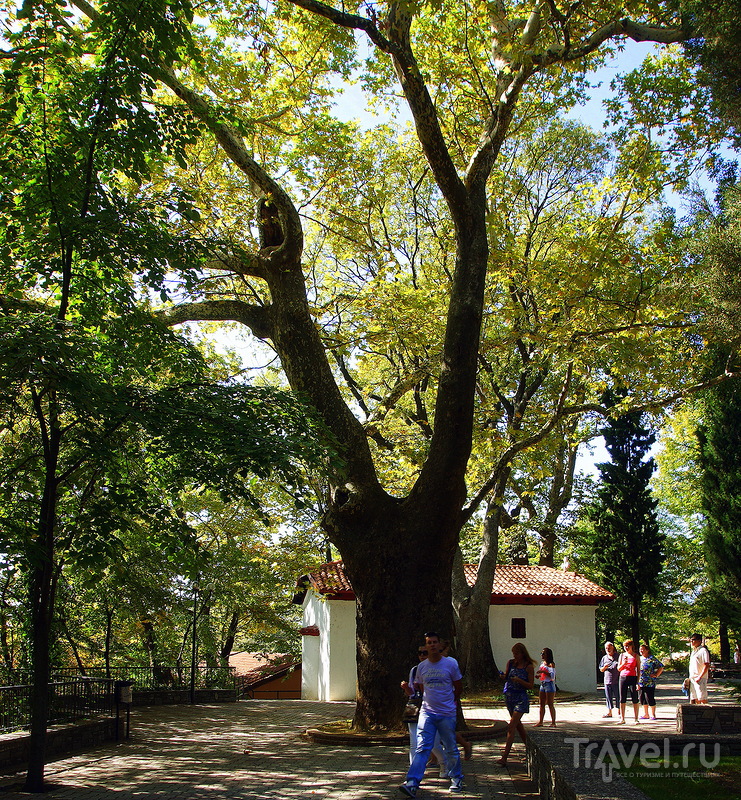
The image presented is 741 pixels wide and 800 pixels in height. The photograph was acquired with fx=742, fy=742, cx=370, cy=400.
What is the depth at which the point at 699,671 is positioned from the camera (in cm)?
1365

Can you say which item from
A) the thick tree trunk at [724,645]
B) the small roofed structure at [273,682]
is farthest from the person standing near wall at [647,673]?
the thick tree trunk at [724,645]

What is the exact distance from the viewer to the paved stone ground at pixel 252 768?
7723 millimetres

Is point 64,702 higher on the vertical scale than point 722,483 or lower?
lower

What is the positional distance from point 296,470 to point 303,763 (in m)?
4.41

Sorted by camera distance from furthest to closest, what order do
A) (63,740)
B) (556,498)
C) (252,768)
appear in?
(556,498), (63,740), (252,768)

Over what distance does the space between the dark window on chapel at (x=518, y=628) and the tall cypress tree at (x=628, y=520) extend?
6303 millimetres

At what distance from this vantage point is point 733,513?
22.8 meters

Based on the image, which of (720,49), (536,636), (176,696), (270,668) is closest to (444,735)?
(720,49)

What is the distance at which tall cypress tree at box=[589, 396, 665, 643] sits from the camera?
3072cm

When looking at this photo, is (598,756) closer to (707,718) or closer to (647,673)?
(707,718)

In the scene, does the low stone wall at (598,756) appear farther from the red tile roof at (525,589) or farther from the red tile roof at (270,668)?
the red tile roof at (270,668)

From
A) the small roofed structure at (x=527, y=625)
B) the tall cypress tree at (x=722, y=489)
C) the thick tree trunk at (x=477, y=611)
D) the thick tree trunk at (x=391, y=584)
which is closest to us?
the thick tree trunk at (x=391, y=584)

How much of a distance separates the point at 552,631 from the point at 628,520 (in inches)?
275

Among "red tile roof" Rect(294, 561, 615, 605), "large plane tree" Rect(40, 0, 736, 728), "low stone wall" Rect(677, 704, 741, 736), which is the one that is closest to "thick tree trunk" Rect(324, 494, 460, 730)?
"large plane tree" Rect(40, 0, 736, 728)
